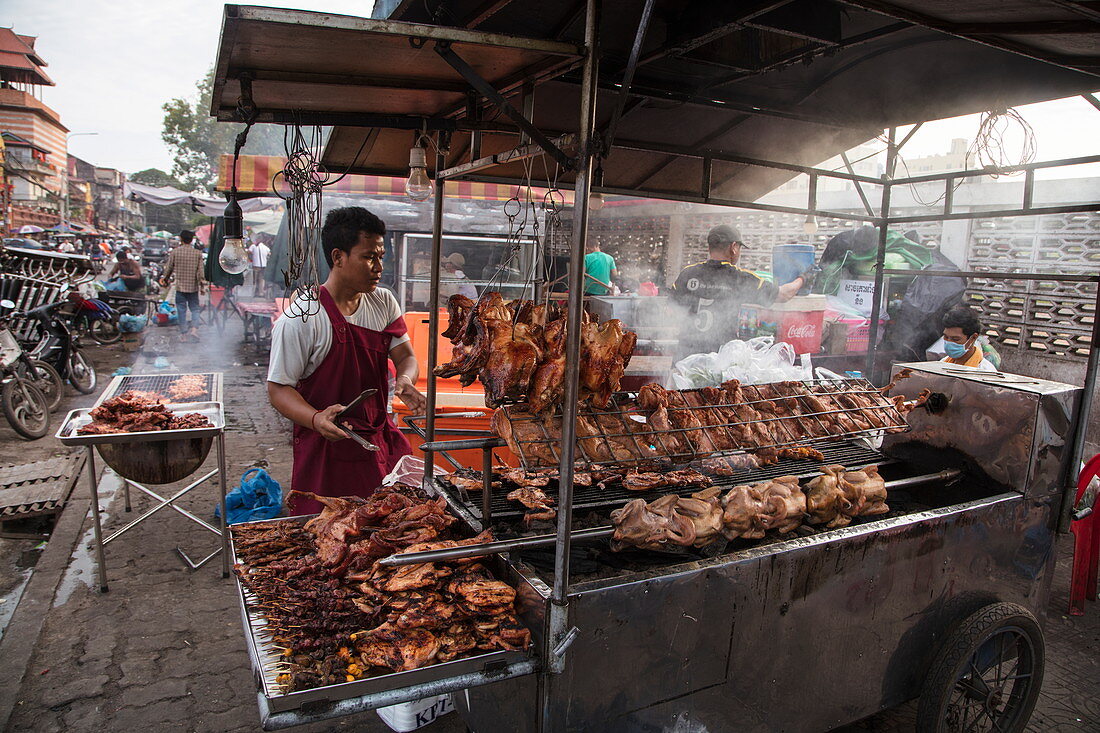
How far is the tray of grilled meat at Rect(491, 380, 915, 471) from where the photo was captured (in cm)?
275

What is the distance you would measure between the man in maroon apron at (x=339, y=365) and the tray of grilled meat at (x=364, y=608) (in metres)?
0.95

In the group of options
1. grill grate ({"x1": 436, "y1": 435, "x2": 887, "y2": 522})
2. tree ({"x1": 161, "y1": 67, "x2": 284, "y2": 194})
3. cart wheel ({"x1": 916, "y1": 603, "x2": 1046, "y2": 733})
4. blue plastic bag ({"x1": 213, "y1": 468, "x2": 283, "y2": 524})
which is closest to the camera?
grill grate ({"x1": 436, "y1": 435, "x2": 887, "y2": 522})

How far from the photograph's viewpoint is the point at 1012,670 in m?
3.52

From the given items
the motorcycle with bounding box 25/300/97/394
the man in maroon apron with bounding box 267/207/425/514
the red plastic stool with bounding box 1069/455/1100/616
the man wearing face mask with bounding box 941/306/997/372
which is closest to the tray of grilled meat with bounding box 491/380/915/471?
the man in maroon apron with bounding box 267/207/425/514

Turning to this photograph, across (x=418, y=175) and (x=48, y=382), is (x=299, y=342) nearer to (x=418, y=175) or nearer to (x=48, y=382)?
(x=418, y=175)

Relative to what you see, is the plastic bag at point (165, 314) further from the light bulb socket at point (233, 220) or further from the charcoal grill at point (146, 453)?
the light bulb socket at point (233, 220)

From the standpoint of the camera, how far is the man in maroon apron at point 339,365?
11.8 feet

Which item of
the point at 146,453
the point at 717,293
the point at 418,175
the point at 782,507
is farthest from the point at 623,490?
the point at 717,293

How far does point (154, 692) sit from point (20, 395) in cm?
637

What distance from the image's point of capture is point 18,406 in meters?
7.77

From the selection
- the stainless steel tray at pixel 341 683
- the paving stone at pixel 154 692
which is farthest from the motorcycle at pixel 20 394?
the stainless steel tray at pixel 341 683

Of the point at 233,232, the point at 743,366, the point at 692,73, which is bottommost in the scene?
the point at 743,366

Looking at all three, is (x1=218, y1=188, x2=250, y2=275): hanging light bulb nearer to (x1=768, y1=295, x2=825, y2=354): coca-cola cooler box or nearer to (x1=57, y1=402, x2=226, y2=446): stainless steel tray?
(x1=57, y1=402, x2=226, y2=446): stainless steel tray

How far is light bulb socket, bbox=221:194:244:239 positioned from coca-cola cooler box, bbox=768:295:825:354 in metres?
5.31
